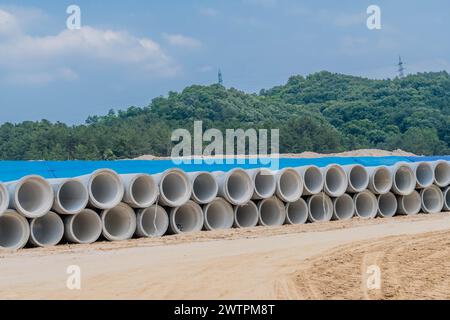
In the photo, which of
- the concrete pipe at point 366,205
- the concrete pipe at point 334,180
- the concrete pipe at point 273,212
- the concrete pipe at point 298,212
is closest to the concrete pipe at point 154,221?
the concrete pipe at point 273,212

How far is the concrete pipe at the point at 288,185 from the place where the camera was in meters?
16.3

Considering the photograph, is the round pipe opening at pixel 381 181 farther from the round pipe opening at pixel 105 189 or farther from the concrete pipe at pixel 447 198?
the round pipe opening at pixel 105 189

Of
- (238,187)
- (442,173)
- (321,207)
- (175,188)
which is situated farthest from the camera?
(442,173)

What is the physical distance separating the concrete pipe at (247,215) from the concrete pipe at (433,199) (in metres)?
5.76

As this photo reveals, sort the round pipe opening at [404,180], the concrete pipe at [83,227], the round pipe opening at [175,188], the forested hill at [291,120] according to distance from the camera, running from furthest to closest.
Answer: the forested hill at [291,120], the round pipe opening at [404,180], the round pipe opening at [175,188], the concrete pipe at [83,227]

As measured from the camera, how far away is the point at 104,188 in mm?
A: 14094

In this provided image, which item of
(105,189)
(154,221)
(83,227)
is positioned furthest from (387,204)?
(83,227)

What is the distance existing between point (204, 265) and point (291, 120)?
36.4 metres

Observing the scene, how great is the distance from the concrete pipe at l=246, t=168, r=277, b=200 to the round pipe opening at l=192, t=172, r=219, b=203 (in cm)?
99

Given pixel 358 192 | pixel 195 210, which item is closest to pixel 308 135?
pixel 358 192

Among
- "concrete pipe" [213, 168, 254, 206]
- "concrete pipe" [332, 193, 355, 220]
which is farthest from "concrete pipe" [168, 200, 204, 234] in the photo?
"concrete pipe" [332, 193, 355, 220]

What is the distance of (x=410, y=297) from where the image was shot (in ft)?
23.0

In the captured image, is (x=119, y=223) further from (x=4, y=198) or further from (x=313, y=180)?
(x=313, y=180)
